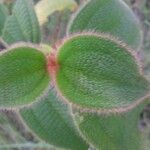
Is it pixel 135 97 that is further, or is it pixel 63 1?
pixel 63 1

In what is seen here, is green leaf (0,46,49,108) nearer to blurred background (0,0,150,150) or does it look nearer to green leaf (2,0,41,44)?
green leaf (2,0,41,44)

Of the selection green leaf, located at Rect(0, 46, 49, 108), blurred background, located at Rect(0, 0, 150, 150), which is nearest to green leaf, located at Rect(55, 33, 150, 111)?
green leaf, located at Rect(0, 46, 49, 108)

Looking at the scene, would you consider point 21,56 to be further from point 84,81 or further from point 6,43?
point 6,43

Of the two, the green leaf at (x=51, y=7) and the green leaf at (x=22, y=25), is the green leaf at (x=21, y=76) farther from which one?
the green leaf at (x=51, y=7)

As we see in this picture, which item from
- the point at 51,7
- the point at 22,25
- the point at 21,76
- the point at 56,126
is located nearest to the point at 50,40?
the point at 51,7

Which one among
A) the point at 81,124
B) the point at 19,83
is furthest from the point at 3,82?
the point at 81,124
